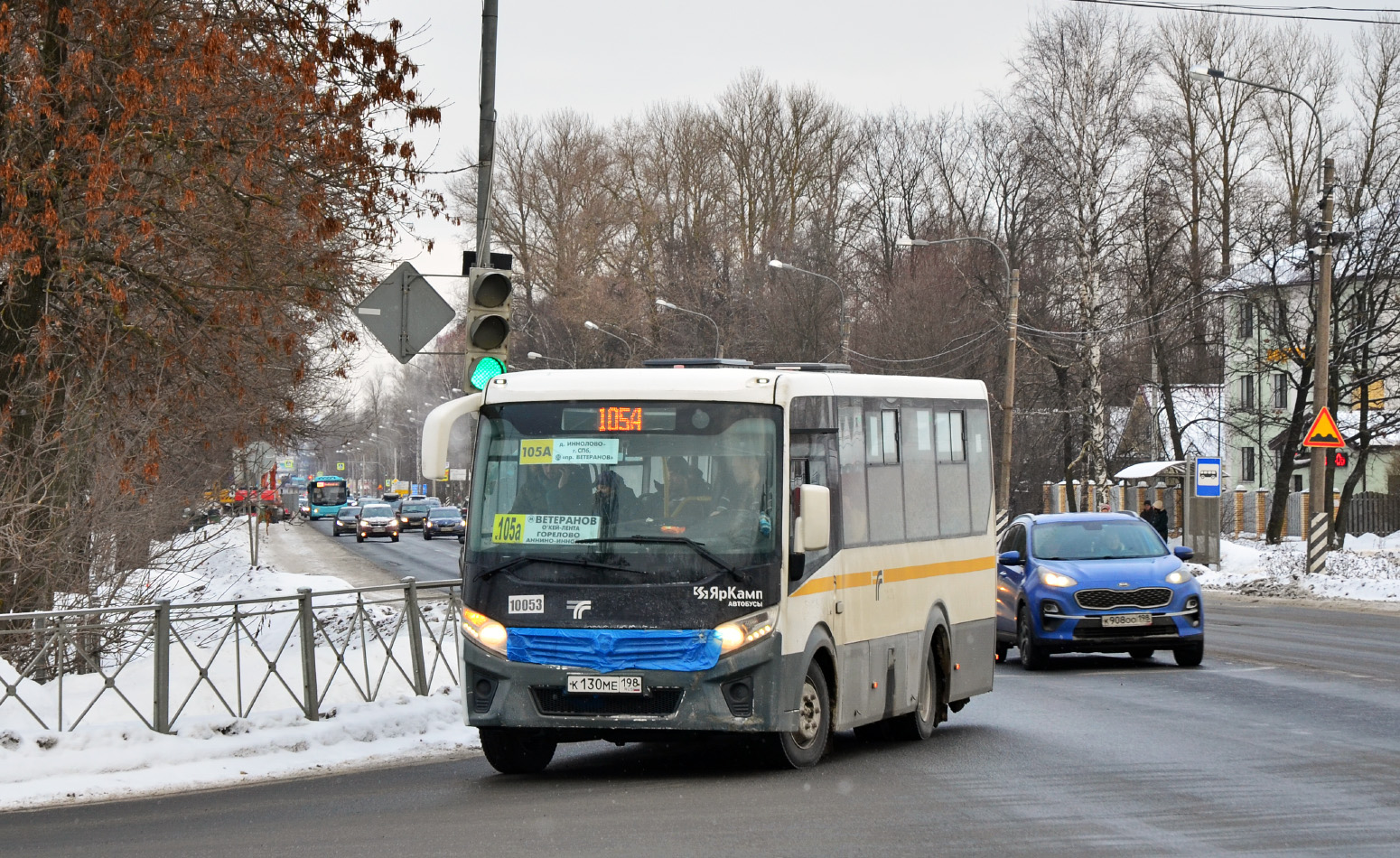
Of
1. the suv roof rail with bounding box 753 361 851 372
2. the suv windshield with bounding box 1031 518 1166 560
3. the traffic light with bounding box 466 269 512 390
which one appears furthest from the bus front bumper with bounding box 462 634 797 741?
the suv windshield with bounding box 1031 518 1166 560

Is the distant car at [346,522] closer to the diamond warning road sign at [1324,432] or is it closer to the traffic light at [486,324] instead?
the diamond warning road sign at [1324,432]

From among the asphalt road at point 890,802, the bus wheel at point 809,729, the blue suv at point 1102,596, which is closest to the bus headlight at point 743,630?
the bus wheel at point 809,729

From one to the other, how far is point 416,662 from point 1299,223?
38599mm

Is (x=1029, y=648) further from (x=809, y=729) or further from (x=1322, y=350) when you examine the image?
(x=1322, y=350)

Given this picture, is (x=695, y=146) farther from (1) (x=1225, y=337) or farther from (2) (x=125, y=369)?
(2) (x=125, y=369)

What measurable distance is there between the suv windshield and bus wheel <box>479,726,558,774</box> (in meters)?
9.50

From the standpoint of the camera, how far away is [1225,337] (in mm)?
58344

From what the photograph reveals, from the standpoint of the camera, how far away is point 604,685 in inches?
412

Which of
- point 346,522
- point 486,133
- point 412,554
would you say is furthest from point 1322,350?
point 346,522

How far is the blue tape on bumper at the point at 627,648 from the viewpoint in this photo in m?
10.4

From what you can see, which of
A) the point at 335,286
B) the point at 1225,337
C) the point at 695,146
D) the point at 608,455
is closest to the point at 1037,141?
the point at 1225,337

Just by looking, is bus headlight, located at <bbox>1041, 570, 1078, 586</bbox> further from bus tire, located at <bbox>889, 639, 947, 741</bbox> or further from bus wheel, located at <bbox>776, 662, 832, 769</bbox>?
bus wheel, located at <bbox>776, 662, 832, 769</bbox>

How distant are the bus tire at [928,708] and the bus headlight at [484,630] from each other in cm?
353

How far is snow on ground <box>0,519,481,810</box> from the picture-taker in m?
11.1
